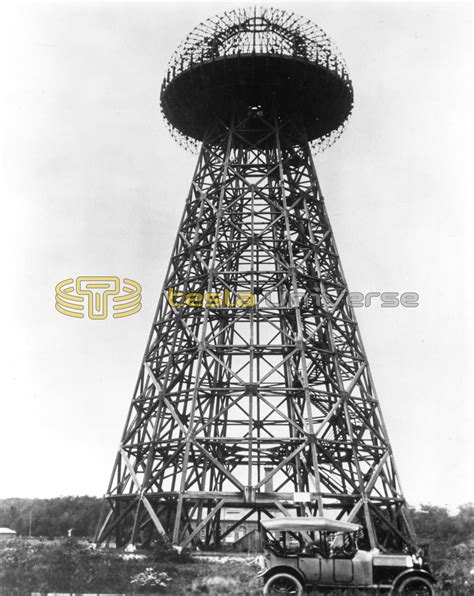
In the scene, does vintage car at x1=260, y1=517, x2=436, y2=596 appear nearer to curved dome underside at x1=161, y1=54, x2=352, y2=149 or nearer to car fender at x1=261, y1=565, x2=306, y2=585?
Answer: car fender at x1=261, y1=565, x2=306, y2=585

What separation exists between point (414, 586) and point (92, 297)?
11278 mm

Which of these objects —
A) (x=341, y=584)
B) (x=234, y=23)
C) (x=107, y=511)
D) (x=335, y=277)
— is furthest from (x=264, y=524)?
(x=234, y=23)

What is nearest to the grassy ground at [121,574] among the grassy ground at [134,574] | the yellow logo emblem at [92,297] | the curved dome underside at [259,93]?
the grassy ground at [134,574]

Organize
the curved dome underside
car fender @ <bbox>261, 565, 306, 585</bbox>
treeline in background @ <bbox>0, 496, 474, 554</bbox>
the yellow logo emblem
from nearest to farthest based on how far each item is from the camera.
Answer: car fender @ <bbox>261, 565, 306, 585</bbox>, the yellow logo emblem, the curved dome underside, treeline in background @ <bbox>0, 496, 474, 554</bbox>

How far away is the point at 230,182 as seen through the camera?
Result: 2562 cm

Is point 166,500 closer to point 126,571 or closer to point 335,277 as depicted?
point 126,571

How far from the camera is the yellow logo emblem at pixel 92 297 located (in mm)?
19266

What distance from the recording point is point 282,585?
13195 mm

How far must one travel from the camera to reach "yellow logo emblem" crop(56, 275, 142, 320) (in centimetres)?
1927

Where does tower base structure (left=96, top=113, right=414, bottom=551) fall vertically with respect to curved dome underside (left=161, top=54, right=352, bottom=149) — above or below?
below

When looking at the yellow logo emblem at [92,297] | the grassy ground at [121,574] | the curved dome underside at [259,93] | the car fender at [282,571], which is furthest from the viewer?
the curved dome underside at [259,93]

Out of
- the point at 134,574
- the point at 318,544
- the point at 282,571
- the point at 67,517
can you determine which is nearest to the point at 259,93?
the point at 318,544

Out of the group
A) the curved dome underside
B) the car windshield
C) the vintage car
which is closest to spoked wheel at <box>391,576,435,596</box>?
the vintage car

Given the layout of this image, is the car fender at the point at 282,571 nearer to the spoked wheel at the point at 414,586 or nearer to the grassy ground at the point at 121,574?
the grassy ground at the point at 121,574
